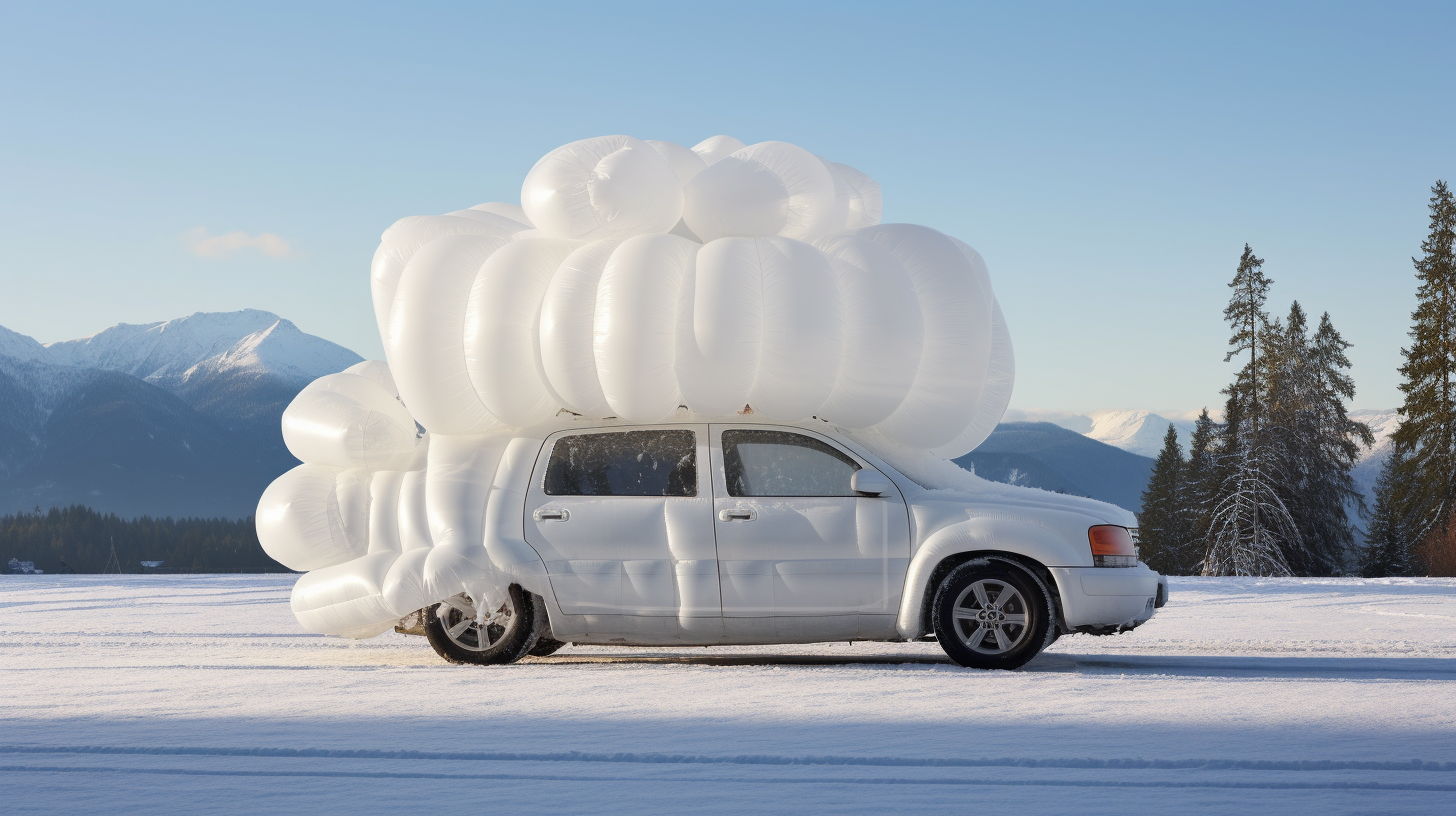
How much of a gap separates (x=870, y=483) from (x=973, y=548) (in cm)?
76

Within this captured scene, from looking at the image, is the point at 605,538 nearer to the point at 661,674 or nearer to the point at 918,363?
the point at 661,674

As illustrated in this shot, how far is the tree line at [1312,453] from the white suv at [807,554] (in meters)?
38.9

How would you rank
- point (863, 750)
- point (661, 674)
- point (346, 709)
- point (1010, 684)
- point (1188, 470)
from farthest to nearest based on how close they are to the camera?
point (1188, 470) → point (661, 674) → point (1010, 684) → point (346, 709) → point (863, 750)

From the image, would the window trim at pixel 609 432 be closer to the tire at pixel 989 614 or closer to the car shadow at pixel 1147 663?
the car shadow at pixel 1147 663

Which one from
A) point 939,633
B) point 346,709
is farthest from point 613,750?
point 939,633

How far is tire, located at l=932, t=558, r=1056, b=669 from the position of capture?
823 cm

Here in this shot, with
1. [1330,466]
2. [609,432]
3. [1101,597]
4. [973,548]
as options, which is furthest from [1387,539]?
[609,432]

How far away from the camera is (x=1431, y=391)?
46781mm

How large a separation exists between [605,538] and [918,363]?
2398 mm

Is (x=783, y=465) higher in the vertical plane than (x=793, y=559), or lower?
higher

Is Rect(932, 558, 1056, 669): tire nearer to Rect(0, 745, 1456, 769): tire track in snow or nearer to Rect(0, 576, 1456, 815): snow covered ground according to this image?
Rect(0, 576, 1456, 815): snow covered ground

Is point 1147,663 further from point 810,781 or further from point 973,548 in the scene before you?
point 810,781

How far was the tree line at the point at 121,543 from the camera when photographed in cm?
9275

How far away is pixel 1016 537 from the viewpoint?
8.24 meters
